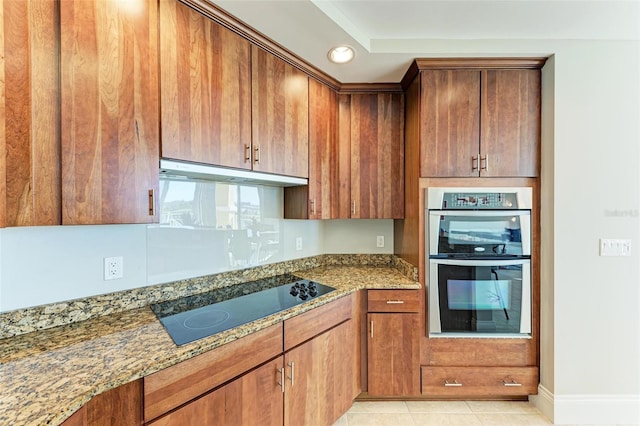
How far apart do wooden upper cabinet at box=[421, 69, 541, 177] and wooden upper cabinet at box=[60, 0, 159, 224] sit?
1744mm

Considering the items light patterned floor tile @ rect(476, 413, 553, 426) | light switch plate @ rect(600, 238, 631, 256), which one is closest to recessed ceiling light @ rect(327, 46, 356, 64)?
light switch plate @ rect(600, 238, 631, 256)

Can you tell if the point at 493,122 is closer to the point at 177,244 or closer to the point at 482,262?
the point at 482,262

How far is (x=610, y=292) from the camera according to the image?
1816 mm

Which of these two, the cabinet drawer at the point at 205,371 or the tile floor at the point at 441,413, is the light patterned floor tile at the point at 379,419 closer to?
the tile floor at the point at 441,413

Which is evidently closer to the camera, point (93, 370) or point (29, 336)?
point (93, 370)

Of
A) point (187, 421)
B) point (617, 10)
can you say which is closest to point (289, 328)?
point (187, 421)

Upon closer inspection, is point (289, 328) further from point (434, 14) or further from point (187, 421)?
point (434, 14)

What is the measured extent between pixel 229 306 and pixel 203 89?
114 centimetres

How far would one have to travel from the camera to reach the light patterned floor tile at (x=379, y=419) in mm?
1836

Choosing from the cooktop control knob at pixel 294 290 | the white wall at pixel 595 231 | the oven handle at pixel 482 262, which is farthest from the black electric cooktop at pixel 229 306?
the white wall at pixel 595 231

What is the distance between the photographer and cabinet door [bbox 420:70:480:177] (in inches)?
75.9

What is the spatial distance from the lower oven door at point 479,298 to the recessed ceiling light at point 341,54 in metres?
1.53

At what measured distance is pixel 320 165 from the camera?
210 cm

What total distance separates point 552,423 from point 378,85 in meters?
2.71
